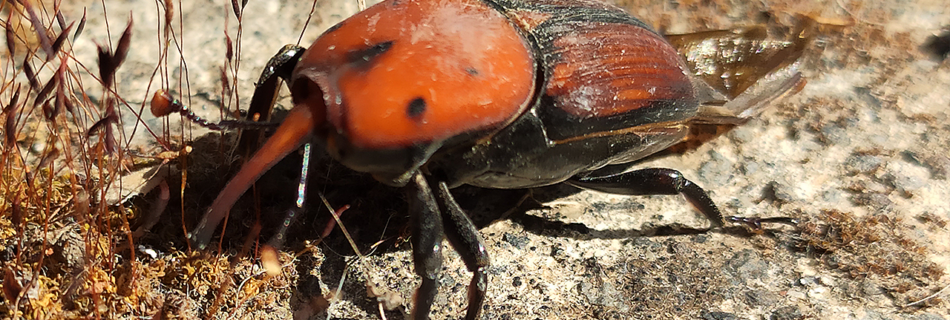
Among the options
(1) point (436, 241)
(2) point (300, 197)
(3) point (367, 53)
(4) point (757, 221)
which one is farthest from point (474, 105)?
(4) point (757, 221)

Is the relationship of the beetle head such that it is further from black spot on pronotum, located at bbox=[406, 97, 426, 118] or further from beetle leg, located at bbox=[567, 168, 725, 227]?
beetle leg, located at bbox=[567, 168, 725, 227]

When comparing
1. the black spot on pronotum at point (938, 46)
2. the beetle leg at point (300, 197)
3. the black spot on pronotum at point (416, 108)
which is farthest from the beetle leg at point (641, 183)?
the black spot on pronotum at point (938, 46)

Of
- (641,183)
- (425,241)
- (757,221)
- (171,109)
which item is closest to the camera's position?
(171,109)

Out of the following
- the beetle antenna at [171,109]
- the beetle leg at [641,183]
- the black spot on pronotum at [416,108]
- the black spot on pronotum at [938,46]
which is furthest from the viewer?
the black spot on pronotum at [938,46]

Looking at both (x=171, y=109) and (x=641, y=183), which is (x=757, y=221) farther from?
(x=171, y=109)

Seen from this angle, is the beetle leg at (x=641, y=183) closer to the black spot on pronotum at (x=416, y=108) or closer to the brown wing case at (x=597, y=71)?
the brown wing case at (x=597, y=71)

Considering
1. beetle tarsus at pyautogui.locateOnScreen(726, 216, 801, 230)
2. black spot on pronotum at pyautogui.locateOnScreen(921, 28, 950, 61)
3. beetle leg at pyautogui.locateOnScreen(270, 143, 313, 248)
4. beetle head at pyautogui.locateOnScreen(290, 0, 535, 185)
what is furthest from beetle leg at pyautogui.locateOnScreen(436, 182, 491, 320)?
black spot on pronotum at pyautogui.locateOnScreen(921, 28, 950, 61)

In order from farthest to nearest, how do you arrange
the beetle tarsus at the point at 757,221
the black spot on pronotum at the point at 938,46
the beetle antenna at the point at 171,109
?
1. the black spot on pronotum at the point at 938,46
2. the beetle tarsus at the point at 757,221
3. the beetle antenna at the point at 171,109

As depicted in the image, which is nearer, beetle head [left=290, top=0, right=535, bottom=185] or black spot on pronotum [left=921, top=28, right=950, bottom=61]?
beetle head [left=290, top=0, right=535, bottom=185]
